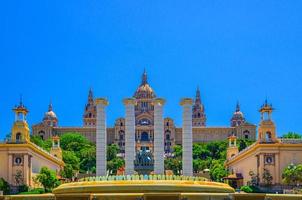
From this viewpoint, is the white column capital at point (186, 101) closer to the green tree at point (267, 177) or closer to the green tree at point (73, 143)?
the green tree at point (267, 177)

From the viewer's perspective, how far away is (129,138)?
2589 inches

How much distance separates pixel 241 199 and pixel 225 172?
58.8 metres

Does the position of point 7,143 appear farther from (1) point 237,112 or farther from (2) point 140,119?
(1) point 237,112

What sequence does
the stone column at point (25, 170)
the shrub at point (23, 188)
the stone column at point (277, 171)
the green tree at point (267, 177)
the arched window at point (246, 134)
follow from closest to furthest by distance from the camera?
the shrub at point (23, 188), the stone column at point (25, 170), the stone column at point (277, 171), the green tree at point (267, 177), the arched window at point (246, 134)

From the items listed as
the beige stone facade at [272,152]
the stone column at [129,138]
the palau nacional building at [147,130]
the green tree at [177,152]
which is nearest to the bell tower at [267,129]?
the beige stone facade at [272,152]

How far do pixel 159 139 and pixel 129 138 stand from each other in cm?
296

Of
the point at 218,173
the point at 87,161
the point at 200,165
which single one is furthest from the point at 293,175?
the point at 87,161

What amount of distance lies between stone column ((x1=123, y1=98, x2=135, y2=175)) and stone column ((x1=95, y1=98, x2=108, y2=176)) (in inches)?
82.2

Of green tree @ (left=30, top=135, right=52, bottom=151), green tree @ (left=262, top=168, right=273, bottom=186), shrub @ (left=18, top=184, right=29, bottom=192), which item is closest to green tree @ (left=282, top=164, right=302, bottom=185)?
green tree @ (left=262, top=168, right=273, bottom=186)

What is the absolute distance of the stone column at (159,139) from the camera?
65188mm

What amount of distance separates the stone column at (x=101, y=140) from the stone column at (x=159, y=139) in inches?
196

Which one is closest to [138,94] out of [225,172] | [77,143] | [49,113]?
[49,113]

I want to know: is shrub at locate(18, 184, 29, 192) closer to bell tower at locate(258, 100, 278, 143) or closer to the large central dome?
bell tower at locate(258, 100, 278, 143)

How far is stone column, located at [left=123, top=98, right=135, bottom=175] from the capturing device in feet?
214
